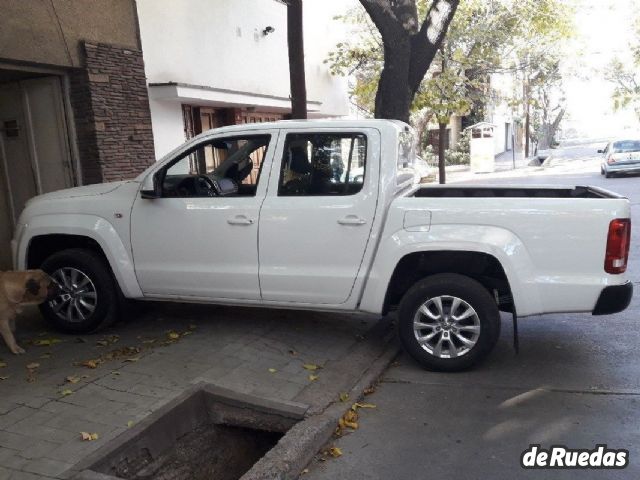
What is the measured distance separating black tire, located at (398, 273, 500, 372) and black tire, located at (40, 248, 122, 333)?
2727 mm

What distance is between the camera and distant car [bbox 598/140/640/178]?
22203mm

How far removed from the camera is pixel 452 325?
4578mm

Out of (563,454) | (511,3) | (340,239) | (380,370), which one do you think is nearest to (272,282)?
(340,239)

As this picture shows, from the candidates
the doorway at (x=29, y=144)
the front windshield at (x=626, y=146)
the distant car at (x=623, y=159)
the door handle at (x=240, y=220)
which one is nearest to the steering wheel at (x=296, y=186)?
the door handle at (x=240, y=220)

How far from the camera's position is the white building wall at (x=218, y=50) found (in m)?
9.91

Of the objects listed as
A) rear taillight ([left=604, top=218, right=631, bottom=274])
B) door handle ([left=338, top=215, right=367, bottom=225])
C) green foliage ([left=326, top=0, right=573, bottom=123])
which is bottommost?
rear taillight ([left=604, top=218, right=631, bottom=274])

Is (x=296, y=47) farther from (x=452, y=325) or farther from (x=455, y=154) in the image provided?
(x=455, y=154)

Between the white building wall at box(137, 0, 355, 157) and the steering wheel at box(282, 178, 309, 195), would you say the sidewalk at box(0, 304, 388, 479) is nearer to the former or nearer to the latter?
the steering wheel at box(282, 178, 309, 195)

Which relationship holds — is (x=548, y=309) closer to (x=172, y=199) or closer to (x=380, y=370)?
(x=380, y=370)

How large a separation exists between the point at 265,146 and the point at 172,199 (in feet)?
3.13

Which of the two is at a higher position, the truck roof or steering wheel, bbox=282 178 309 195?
the truck roof

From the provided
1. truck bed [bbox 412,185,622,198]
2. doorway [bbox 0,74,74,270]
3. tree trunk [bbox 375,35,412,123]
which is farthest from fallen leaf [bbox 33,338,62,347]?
tree trunk [bbox 375,35,412,123]

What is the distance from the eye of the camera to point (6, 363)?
481cm

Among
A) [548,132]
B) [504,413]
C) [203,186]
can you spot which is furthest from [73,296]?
[548,132]
